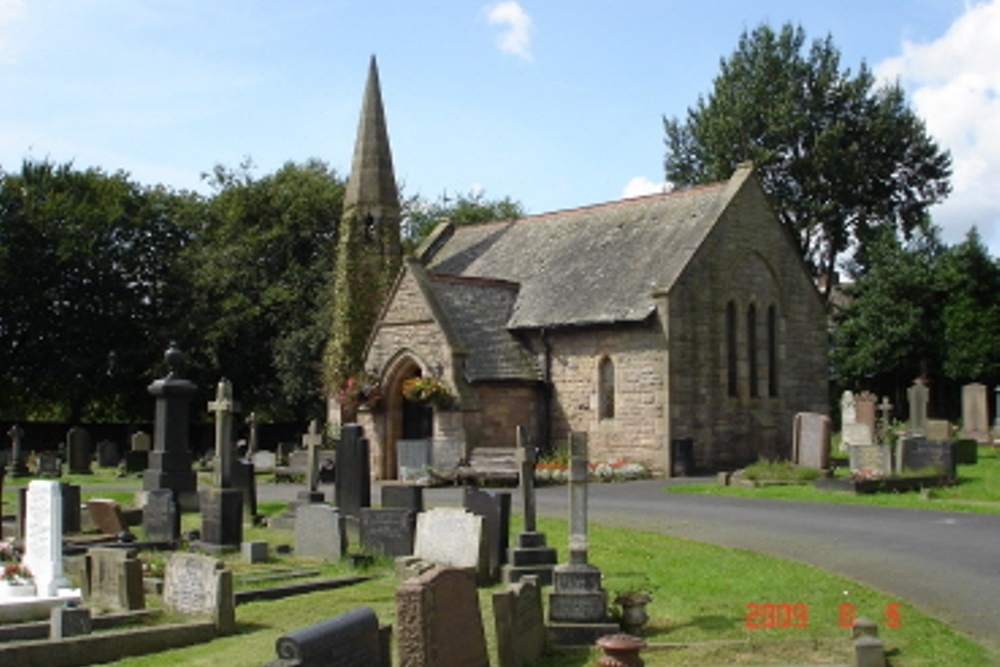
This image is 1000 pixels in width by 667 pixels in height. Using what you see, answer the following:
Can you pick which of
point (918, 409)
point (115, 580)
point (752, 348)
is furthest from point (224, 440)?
point (918, 409)

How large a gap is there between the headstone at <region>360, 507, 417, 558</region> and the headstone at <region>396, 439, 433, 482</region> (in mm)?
13495


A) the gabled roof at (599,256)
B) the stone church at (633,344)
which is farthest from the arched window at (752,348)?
the gabled roof at (599,256)

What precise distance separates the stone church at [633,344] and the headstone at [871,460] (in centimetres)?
495

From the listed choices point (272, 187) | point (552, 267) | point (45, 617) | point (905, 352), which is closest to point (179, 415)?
point (45, 617)

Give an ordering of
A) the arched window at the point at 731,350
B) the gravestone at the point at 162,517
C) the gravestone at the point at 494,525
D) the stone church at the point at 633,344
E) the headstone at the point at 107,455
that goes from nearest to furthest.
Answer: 1. the gravestone at the point at 494,525
2. the gravestone at the point at 162,517
3. the stone church at the point at 633,344
4. the arched window at the point at 731,350
5. the headstone at the point at 107,455

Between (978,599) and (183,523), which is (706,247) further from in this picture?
(978,599)

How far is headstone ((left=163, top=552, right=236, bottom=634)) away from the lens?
36.3ft

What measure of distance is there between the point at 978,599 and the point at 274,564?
8.59m

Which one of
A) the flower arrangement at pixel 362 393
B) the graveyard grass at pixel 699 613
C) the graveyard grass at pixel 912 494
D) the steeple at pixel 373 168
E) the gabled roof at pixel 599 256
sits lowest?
the graveyard grass at pixel 699 613

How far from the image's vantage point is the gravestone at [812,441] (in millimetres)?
26203

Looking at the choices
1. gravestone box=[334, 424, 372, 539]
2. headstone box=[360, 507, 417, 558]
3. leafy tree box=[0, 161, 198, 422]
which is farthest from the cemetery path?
leafy tree box=[0, 161, 198, 422]

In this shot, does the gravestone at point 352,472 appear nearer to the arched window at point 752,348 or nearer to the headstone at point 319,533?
the headstone at point 319,533

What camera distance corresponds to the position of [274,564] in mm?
15156
